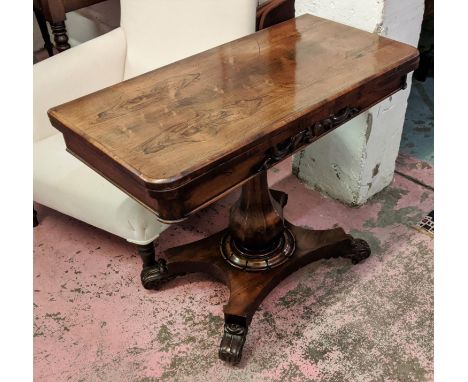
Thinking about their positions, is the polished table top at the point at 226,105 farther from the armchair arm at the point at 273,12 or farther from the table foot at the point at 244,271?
the table foot at the point at 244,271

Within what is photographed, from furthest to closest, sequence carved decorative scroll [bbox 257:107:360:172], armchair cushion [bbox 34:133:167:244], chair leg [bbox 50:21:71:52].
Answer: chair leg [bbox 50:21:71:52]
armchair cushion [bbox 34:133:167:244]
carved decorative scroll [bbox 257:107:360:172]

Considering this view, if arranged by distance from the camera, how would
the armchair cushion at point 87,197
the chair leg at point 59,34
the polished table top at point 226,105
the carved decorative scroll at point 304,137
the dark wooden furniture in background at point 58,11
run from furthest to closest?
the chair leg at point 59,34
the dark wooden furniture in background at point 58,11
the armchair cushion at point 87,197
the carved decorative scroll at point 304,137
the polished table top at point 226,105

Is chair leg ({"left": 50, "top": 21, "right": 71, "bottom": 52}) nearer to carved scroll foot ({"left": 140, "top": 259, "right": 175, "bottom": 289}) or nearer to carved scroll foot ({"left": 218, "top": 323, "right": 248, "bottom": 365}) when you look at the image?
carved scroll foot ({"left": 140, "top": 259, "right": 175, "bottom": 289})

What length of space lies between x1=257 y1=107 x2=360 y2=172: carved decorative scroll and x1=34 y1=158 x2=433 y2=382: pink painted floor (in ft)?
2.09

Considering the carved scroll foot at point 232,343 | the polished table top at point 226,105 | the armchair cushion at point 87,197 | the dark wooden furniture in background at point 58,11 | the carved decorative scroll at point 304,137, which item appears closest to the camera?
the polished table top at point 226,105

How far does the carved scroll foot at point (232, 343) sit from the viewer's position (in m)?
1.47

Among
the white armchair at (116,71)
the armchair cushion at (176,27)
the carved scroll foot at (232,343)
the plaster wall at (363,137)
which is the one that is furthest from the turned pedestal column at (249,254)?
the armchair cushion at (176,27)

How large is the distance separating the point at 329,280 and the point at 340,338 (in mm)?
234

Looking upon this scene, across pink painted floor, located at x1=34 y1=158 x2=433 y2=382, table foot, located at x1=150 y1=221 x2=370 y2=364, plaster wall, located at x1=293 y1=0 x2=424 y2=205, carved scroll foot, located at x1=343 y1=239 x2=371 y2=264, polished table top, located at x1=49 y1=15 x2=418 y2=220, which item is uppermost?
polished table top, located at x1=49 y1=15 x2=418 y2=220

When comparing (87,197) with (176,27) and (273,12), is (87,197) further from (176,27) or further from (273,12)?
(273,12)

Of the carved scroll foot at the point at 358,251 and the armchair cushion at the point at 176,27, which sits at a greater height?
the armchair cushion at the point at 176,27

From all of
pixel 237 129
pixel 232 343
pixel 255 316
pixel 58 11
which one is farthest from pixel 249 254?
pixel 58 11

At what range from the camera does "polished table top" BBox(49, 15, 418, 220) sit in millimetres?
1075

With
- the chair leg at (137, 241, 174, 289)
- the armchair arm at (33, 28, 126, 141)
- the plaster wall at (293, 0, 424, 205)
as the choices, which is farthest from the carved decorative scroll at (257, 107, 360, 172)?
the armchair arm at (33, 28, 126, 141)
